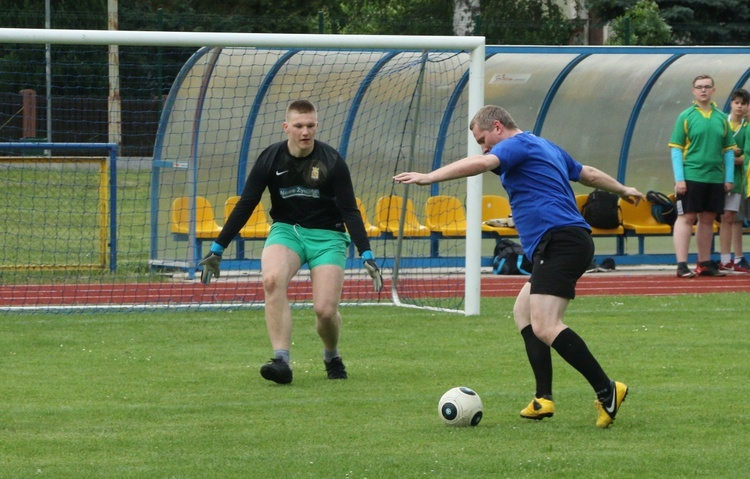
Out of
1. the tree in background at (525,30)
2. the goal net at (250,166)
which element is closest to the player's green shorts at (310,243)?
the goal net at (250,166)

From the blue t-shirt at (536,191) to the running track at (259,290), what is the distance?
5.95 m

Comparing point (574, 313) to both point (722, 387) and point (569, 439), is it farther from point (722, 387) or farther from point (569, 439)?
point (569, 439)

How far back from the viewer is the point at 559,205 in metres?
7.24

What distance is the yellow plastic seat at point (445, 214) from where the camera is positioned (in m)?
16.0

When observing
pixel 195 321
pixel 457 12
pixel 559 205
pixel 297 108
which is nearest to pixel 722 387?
pixel 559 205

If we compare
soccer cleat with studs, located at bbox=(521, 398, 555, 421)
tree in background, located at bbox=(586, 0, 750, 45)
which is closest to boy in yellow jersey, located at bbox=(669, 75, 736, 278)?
soccer cleat with studs, located at bbox=(521, 398, 555, 421)

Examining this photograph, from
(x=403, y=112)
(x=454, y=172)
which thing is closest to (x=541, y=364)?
(x=454, y=172)

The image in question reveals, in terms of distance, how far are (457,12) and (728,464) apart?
23533 millimetres

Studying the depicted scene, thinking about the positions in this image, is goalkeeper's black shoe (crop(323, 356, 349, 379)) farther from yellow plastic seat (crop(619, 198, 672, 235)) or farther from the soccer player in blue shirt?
yellow plastic seat (crop(619, 198, 672, 235))

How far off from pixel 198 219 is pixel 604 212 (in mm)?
5004

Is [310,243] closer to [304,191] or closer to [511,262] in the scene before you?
[304,191]

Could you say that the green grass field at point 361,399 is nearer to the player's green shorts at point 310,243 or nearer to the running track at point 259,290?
the player's green shorts at point 310,243

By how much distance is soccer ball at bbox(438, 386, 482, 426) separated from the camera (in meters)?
7.09

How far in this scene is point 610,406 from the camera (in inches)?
274
